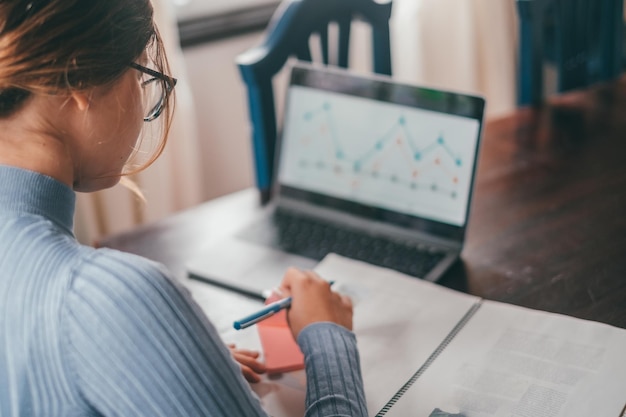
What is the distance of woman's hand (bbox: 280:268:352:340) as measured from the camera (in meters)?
0.98

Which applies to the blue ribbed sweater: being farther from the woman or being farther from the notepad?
the notepad

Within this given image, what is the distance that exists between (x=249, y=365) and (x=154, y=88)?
13.9 inches

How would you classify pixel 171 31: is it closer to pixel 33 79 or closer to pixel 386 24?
pixel 386 24

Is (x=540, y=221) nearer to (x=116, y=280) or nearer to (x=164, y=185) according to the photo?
(x=116, y=280)

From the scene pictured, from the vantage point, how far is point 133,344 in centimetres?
68

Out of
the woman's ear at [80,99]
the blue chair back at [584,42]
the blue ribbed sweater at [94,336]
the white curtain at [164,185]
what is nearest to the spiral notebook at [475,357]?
the blue ribbed sweater at [94,336]

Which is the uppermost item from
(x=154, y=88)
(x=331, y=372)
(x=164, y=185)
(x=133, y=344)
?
(x=154, y=88)

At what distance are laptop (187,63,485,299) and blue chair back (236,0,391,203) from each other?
14 centimetres

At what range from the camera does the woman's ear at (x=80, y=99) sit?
0.72 m

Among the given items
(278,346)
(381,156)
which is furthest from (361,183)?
(278,346)

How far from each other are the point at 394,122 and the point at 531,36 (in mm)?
627

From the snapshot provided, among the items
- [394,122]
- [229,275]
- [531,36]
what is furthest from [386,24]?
[229,275]

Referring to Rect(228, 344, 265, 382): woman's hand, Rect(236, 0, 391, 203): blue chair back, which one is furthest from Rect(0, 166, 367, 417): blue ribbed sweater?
Rect(236, 0, 391, 203): blue chair back

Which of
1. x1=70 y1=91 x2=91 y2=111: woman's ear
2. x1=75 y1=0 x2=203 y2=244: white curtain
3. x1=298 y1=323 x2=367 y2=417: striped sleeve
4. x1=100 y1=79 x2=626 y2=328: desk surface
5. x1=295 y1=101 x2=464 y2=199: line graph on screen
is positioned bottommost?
x1=75 y1=0 x2=203 y2=244: white curtain
